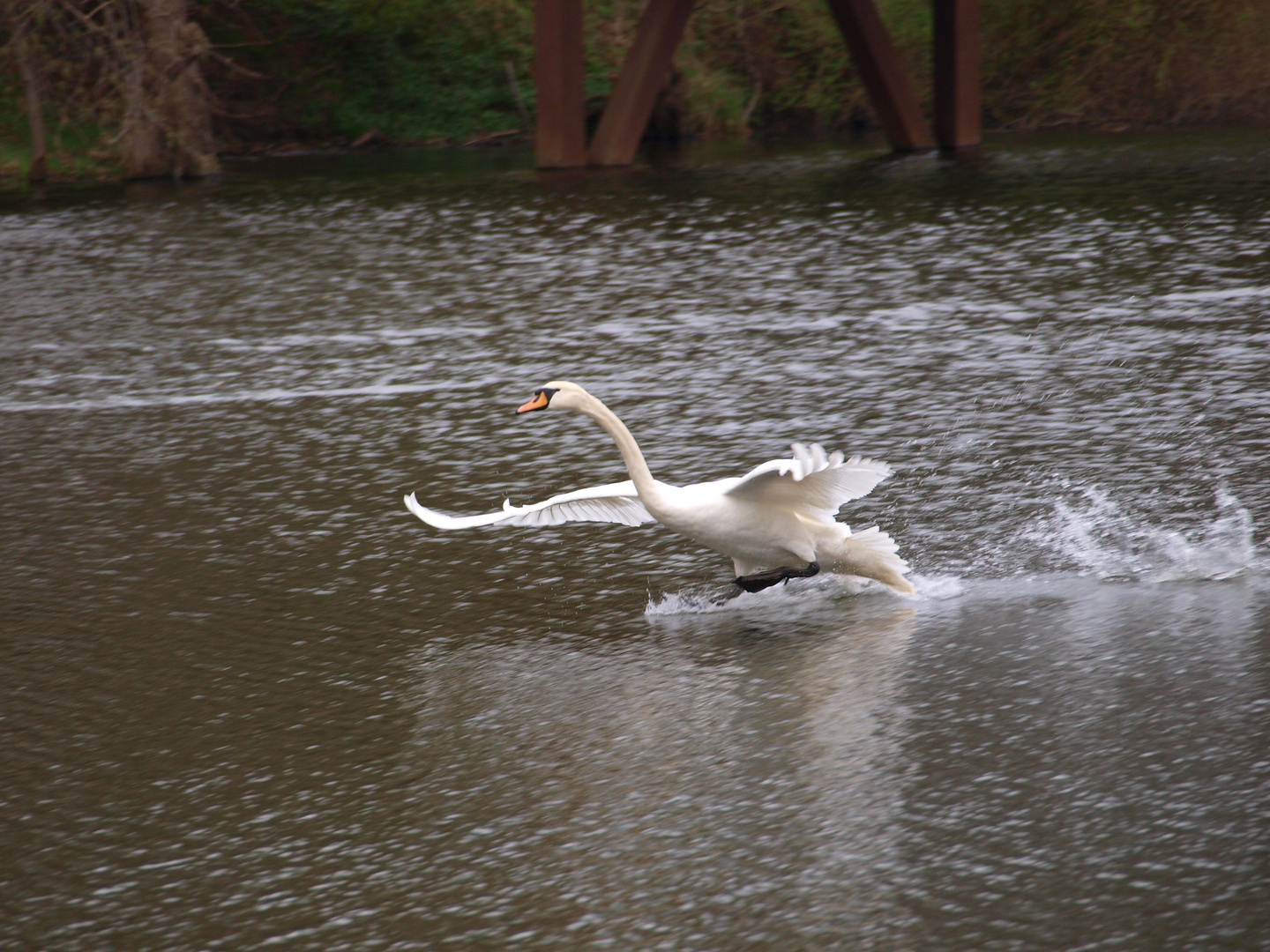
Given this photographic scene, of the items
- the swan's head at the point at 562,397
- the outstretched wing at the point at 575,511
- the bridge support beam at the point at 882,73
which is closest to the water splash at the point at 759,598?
the outstretched wing at the point at 575,511

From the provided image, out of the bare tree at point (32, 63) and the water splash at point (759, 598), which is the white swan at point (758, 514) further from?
the bare tree at point (32, 63)

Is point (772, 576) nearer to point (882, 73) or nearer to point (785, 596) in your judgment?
point (785, 596)

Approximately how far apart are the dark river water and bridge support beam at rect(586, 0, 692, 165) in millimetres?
6430

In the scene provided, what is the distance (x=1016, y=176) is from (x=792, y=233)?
14.5 ft

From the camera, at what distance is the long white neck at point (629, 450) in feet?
19.1

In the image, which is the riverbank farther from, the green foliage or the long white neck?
the long white neck

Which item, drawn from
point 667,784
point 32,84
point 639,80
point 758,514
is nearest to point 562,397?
point 758,514

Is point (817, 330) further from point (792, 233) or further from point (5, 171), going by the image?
point (5, 171)

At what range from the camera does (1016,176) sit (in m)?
17.5

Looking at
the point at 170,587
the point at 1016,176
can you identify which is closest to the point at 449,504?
the point at 170,587

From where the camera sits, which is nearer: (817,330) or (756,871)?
(756,871)

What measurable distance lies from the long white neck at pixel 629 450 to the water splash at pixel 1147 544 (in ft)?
6.13

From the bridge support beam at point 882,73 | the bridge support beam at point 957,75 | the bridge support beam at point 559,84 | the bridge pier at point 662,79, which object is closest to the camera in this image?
the bridge support beam at point 559,84

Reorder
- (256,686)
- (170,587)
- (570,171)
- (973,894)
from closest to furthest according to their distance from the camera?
1. (973,894)
2. (256,686)
3. (170,587)
4. (570,171)
